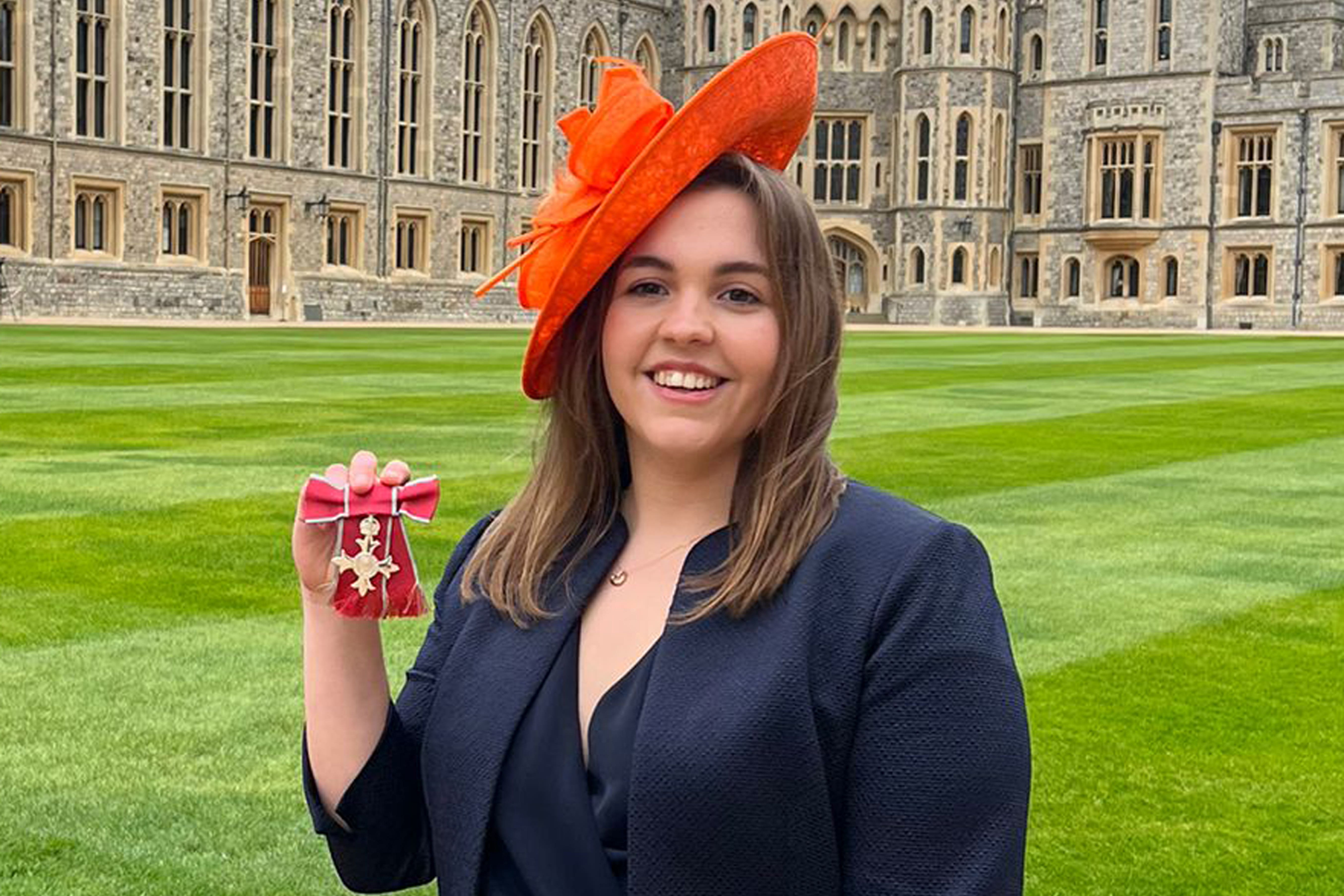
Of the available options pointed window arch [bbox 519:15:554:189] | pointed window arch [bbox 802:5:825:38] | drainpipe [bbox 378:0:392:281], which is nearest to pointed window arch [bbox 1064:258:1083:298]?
pointed window arch [bbox 802:5:825:38]

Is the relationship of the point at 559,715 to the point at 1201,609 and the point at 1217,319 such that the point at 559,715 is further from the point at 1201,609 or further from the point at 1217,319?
the point at 1217,319

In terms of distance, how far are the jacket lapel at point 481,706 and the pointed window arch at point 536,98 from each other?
4495 cm

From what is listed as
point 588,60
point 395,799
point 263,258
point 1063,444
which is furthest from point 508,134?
point 395,799

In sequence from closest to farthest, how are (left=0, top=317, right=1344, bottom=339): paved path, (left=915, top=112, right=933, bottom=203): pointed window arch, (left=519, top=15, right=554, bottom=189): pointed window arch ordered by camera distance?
1. (left=0, top=317, right=1344, bottom=339): paved path
2. (left=519, top=15, right=554, bottom=189): pointed window arch
3. (left=915, top=112, right=933, bottom=203): pointed window arch

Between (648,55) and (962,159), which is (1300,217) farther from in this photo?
(648,55)

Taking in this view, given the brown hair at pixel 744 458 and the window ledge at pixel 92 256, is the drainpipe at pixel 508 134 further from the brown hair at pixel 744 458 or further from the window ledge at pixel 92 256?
the brown hair at pixel 744 458

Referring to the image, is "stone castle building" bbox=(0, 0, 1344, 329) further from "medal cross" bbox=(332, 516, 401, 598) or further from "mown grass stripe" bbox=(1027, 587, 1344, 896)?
"medal cross" bbox=(332, 516, 401, 598)

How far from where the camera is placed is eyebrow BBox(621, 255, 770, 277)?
2.25 m

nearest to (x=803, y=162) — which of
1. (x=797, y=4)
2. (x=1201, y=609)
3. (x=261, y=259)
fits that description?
(x=797, y=4)

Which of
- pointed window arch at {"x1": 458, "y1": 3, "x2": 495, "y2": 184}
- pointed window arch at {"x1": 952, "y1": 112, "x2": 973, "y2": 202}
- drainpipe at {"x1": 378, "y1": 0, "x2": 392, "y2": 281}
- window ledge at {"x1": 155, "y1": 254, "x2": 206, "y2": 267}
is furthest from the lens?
pointed window arch at {"x1": 952, "y1": 112, "x2": 973, "y2": 202}

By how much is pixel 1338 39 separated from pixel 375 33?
26546mm

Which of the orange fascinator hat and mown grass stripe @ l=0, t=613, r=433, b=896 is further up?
the orange fascinator hat

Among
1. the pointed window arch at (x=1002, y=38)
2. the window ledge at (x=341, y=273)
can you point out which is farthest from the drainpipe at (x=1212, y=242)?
the window ledge at (x=341, y=273)

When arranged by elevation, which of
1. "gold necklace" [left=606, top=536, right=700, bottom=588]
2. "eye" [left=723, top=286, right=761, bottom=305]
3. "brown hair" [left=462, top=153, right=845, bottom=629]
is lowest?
"gold necklace" [left=606, top=536, right=700, bottom=588]
